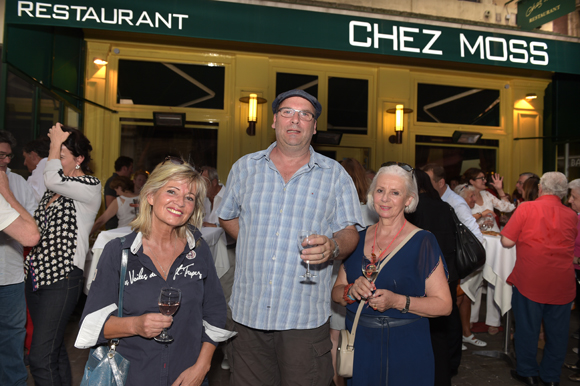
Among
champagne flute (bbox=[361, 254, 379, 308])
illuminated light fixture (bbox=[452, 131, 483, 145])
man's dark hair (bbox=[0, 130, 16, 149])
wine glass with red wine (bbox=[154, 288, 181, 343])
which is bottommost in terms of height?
wine glass with red wine (bbox=[154, 288, 181, 343])

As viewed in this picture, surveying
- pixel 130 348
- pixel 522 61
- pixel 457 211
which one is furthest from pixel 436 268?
pixel 522 61

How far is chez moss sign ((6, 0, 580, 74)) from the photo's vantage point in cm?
407

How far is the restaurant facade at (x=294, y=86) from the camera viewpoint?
4.30 m

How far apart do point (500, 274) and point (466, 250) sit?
48.5 inches

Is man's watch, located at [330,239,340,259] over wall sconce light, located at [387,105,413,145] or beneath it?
beneath

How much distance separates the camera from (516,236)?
3.81 meters

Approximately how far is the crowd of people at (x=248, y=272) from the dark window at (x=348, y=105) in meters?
6.08

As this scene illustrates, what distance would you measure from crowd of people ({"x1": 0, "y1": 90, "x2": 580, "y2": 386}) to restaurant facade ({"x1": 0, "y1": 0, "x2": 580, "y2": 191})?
2.32 metres

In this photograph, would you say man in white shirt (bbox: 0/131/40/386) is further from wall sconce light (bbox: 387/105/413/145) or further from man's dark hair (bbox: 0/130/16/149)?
wall sconce light (bbox: 387/105/413/145)

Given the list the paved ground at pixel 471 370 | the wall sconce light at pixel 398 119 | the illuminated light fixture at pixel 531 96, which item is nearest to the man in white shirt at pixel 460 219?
the paved ground at pixel 471 370

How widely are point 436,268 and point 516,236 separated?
2.16 m

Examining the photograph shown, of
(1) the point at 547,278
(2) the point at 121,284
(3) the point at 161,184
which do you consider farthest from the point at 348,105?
(2) the point at 121,284

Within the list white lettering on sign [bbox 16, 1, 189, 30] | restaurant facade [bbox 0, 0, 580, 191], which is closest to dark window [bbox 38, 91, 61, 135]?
restaurant facade [bbox 0, 0, 580, 191]

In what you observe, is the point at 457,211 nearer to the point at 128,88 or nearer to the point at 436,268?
the point at 436,268
